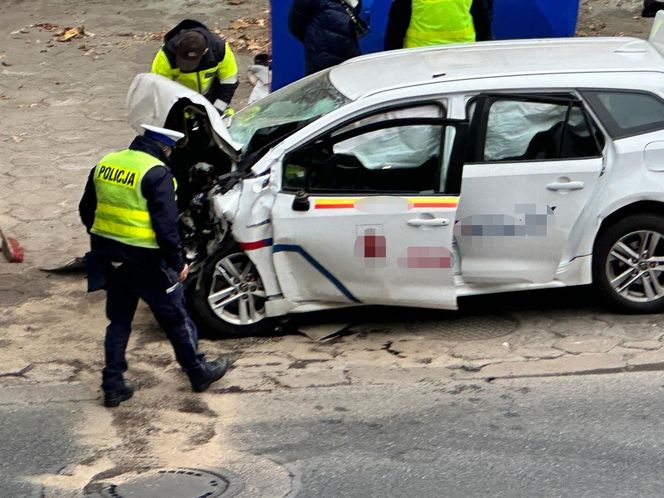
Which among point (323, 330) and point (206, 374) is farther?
point (323, 330)

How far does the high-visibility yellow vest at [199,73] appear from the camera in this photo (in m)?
8.44

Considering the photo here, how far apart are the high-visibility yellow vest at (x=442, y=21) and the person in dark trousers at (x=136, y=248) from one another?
11.4ft

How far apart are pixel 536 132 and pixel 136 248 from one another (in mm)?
2550

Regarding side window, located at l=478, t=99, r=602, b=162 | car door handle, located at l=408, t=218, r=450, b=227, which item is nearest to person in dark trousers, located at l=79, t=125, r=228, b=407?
car door handle, located at l=408, t=218, r=450, b=227

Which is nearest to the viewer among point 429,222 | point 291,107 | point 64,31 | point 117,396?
point 117,396

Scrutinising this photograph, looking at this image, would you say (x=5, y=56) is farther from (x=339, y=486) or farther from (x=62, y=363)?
(x=339, y=486)

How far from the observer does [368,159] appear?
6.81 meters

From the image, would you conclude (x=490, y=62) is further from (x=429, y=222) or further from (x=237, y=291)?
(x=237, y=291)

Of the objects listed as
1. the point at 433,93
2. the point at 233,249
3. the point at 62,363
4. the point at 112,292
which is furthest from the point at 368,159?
the point at 62,363

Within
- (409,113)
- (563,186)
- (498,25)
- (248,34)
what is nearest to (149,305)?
(409,113)

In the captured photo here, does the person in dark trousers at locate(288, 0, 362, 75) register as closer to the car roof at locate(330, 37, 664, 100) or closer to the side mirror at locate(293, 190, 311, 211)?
the car roof at locate(330, 37, 664, 100)

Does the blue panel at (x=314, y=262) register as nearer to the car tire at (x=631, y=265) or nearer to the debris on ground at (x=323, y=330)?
the debris on ground at (x=323, y=330)

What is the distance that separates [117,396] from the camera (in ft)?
20.7

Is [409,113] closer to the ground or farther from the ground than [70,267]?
farther from the ground
